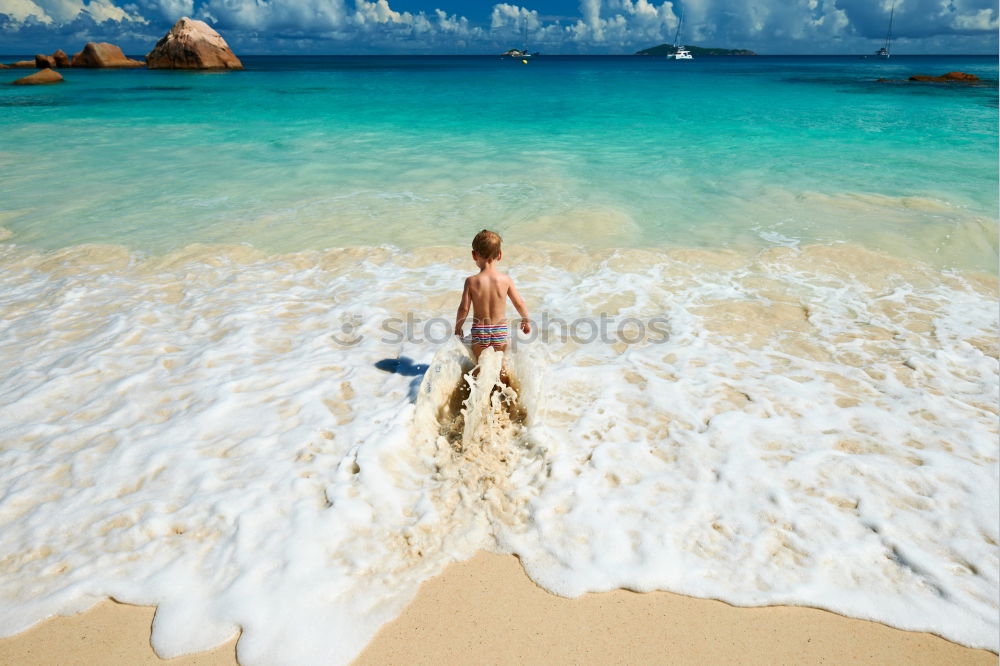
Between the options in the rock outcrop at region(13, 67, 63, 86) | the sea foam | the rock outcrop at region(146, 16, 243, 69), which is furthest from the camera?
the rock outcrop at region(146, 16, 243, 69)

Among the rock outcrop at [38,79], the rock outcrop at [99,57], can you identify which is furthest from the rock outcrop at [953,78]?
the rock outcrop at [99,57]

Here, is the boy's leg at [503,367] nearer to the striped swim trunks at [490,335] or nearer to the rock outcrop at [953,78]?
the striped swim trunks at [490,335]

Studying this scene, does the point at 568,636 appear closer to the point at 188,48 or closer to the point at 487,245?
the point at 487,245

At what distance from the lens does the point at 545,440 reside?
14.3ft

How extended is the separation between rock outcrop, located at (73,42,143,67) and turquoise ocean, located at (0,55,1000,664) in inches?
2576

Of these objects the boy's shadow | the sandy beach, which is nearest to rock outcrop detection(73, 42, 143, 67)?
the boy's shadow

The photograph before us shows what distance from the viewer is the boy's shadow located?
5441 mm

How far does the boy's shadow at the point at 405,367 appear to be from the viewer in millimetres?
5441

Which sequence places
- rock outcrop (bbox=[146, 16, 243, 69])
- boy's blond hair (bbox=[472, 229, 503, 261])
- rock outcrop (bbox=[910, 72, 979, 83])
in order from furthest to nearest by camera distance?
rock outcrop (bbox=[146, 16, 243, 69]) < rock outcrop (bbox=[910, 72, 979, 83]) < boy's blond hair (bbox=[472, 229, 503, 261])

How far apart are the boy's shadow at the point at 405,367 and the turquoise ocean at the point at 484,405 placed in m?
0.05

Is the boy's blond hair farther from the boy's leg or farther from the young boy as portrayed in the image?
the boy's leg

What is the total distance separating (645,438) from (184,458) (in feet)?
11.5

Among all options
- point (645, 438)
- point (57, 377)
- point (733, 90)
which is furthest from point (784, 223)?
point (733, 90)

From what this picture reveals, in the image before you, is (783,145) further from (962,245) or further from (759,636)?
(759,636)
